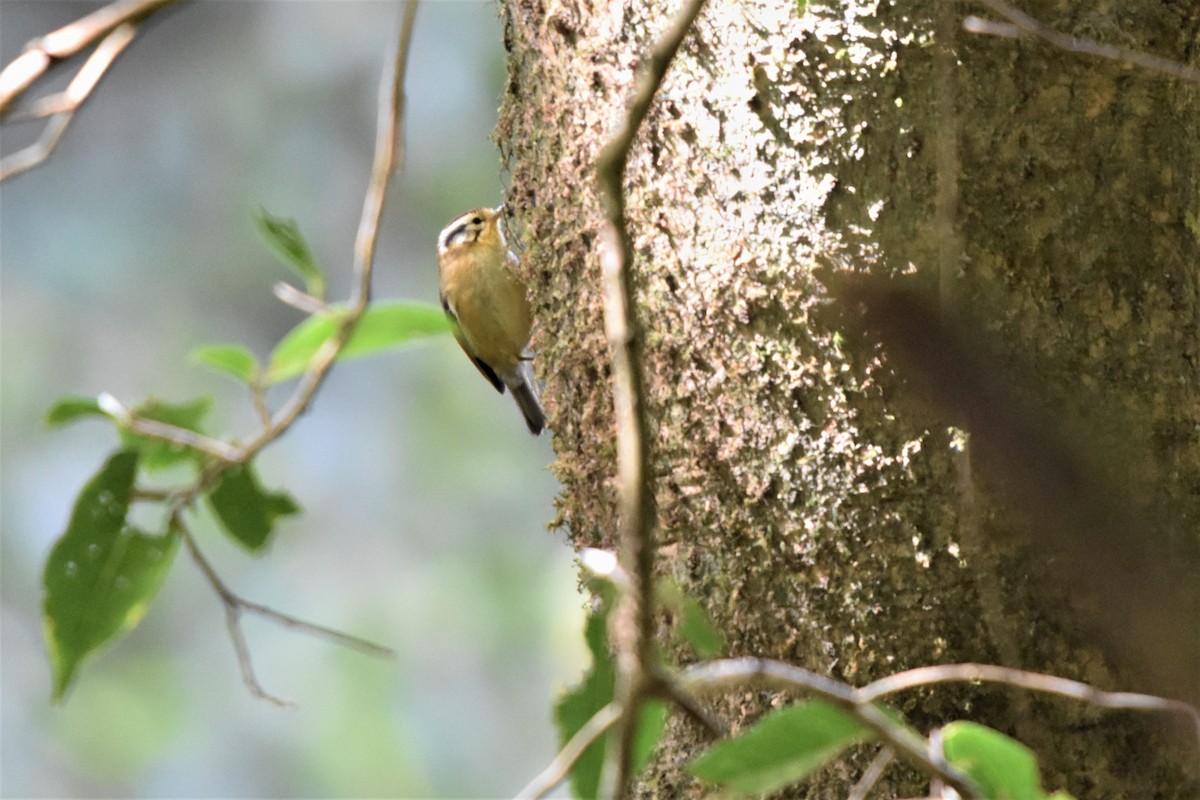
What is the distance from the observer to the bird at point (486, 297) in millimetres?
Result: 2433

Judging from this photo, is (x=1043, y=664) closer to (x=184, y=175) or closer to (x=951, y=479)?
(x=951, y=479)

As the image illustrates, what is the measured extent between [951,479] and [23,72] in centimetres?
81

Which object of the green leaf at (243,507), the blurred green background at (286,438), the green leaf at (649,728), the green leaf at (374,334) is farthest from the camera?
the blurred green background at (286,438)

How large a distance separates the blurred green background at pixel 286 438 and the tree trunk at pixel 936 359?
6.24m

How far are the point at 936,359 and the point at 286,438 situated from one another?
7.00 meters

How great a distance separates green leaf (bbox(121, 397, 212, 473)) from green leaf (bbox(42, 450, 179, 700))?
2 cm

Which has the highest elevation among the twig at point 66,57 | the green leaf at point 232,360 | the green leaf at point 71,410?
the twig at point 66,57

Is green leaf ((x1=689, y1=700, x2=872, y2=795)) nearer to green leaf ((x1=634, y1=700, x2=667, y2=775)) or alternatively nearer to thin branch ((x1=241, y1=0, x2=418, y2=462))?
green leaf ((x1=634, y1=700, x2=667, y2=775))

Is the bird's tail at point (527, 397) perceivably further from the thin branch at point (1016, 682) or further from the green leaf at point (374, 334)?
the thin branch at point (1016, 682)

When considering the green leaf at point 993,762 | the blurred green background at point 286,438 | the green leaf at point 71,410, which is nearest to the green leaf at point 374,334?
the green leaf at point 71,410

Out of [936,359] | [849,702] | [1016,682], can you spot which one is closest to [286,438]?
[936,359]

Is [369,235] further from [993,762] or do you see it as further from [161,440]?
[993,762]

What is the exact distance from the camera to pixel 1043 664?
1.08 m

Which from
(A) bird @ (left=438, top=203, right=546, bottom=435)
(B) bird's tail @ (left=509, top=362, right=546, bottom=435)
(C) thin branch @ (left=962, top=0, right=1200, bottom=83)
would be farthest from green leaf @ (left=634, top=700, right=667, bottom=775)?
(B) bird's tail @ (left=509, top=362, right=546, bottom=435)
